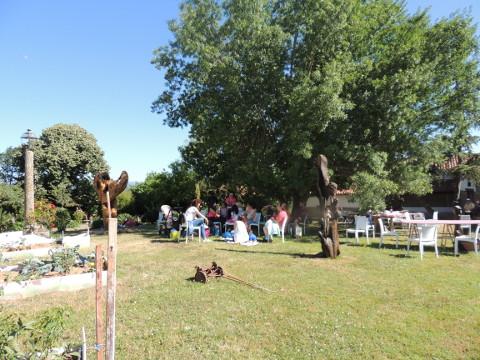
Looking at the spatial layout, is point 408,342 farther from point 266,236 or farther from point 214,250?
point 266,236

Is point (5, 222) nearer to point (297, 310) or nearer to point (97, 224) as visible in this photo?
point (97, 224)

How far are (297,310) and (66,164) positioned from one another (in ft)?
69.6

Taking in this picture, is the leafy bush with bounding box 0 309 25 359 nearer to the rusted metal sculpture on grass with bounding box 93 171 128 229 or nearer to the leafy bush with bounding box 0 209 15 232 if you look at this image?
the rusted metal sculpture on grass with bounding box 93 171 128 229

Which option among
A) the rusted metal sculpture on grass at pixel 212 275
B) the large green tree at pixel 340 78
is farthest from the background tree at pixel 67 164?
the rusted metal sculpture on grass at pixel 212 275

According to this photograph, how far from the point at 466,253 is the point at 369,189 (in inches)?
146

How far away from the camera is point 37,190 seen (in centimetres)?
2178

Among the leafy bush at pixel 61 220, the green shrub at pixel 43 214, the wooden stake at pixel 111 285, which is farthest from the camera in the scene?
the leafy bush at pixel 61 220

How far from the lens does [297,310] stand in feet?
16.8

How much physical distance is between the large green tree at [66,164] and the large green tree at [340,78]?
11509mm

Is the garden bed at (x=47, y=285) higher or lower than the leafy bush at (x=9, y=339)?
lower

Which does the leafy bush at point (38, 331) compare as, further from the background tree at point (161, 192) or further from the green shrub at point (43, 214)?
the background tree at point (161, 192)

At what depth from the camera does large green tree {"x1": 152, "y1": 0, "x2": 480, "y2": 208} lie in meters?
13.2

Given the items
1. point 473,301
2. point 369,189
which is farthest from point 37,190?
point 473,301

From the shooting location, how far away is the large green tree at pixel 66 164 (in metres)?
22.2
